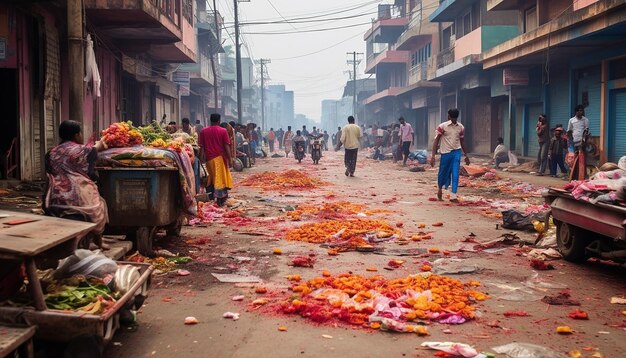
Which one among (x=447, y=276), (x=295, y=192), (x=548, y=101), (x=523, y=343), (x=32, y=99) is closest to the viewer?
(x=523, y=343)

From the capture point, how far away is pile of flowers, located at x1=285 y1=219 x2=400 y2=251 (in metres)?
8.28

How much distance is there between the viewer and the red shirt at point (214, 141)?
39.3 feet

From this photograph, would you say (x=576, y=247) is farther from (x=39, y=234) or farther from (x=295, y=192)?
(x=295, y=192)

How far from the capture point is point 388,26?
5734 cm

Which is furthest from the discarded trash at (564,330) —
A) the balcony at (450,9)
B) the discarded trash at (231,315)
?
the balcony at (450,9)

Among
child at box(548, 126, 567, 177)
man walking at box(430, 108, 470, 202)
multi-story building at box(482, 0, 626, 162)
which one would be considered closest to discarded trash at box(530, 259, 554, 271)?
man walking at box(430, 108, 470, 202)

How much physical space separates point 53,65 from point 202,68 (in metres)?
28.4

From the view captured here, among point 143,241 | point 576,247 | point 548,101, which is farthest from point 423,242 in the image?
point 548,101

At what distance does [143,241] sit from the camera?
728cm

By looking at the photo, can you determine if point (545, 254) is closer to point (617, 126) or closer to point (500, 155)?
point (617, 126)

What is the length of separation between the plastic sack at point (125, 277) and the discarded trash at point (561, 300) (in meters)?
3.38

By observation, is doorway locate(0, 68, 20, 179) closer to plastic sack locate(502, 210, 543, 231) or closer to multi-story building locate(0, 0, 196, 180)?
multi-story building locate(0, 0, 196, 180)

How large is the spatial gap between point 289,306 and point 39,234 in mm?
2051

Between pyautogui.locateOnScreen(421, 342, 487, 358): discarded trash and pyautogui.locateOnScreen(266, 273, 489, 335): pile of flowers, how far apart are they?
0.88 feet
